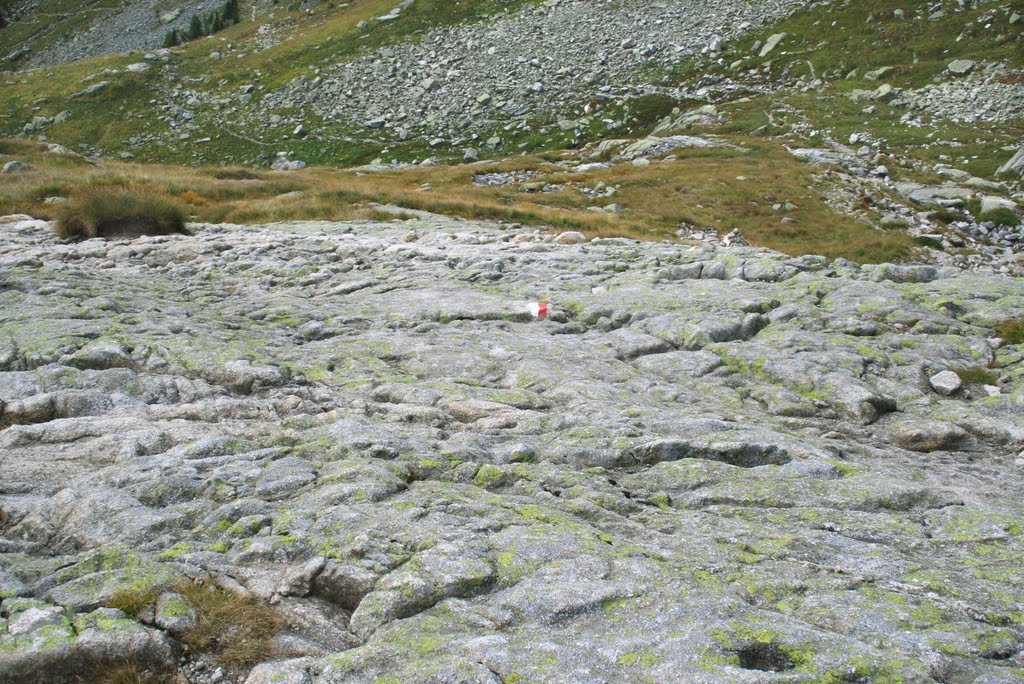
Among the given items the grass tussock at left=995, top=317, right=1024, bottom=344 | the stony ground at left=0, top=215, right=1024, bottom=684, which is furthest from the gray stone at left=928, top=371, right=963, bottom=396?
the grass tussock at left=995, top=317, right=1024, bottom=344

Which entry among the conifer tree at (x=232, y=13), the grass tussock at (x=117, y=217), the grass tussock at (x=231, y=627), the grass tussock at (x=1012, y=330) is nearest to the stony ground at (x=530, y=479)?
the grass tussock at (x=231, y=627)

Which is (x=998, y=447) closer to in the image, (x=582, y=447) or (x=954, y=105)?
(x=582, y=447)

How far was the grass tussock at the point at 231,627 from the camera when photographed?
5023mm

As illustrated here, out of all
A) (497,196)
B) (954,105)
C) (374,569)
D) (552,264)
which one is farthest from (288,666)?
(954,105)

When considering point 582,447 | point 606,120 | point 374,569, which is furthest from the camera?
point 606,120

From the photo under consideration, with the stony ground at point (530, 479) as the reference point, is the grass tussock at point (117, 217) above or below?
above

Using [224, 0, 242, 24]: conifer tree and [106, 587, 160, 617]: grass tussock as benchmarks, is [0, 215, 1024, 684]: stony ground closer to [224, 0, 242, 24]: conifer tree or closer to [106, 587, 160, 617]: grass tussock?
[106, 587, 160, 617]: grass tussock

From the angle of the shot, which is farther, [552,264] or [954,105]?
[954,105]

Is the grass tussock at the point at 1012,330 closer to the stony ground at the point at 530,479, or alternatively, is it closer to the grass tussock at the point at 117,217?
the stony ground at the point at 530,479

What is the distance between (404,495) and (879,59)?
3217 inches

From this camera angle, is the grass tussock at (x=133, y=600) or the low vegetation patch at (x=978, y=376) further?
the low vegetation patch at (x=978, y=376)

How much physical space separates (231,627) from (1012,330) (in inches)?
540

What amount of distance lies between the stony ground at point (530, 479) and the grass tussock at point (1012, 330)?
0.83 feet

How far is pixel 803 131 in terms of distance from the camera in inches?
2392
